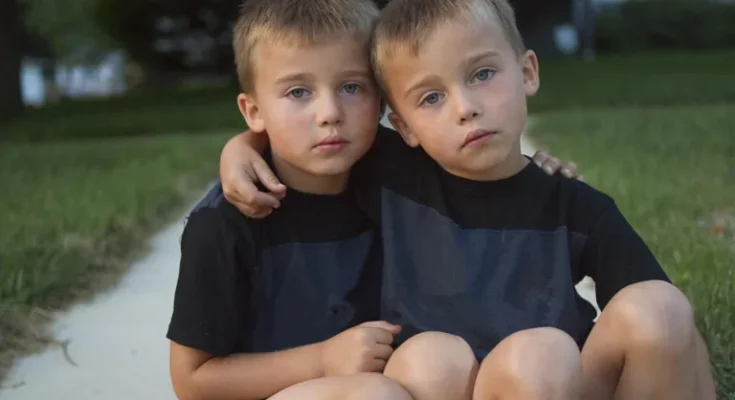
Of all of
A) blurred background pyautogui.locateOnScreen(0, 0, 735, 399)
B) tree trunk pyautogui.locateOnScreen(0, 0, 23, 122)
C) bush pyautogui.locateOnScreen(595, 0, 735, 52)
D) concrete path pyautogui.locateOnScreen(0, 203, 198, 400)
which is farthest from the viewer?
bush pyautogui.locateOnScreen(595, 0, 735, 52)

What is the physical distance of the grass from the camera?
2.78m

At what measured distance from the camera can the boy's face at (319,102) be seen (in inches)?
66.7

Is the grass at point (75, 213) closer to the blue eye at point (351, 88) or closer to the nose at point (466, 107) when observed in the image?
the blue eye at point (351, 88)

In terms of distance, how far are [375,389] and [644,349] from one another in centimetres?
41

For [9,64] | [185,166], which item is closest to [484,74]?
[185,166]

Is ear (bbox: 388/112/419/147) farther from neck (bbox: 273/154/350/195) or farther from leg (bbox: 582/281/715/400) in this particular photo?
leg (bbox: 582/281/715/400)

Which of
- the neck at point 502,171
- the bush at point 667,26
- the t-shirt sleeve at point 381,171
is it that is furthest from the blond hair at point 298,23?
the bush at point 667,26

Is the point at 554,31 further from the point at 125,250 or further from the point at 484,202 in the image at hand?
the point at 484,202

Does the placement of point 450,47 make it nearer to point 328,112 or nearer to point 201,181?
point 328,112

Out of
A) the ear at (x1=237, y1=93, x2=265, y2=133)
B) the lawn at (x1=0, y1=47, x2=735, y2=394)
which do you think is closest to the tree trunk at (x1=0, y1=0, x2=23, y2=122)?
the lawn at (x1=0, y1=47, x2=735, y2=394)

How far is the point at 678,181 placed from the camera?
431 centimetres

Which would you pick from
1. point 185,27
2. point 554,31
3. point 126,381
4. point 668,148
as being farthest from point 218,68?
point 126,381

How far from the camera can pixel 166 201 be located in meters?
4.35

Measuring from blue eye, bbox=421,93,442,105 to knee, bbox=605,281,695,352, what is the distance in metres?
0.47
